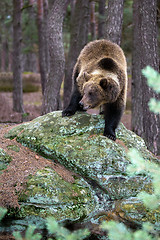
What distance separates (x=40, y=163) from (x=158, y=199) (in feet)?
11.5

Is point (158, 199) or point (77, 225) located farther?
point (77, 225)

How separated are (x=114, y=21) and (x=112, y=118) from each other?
4.00 m

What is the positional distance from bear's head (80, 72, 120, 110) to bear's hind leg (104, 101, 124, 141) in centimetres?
28

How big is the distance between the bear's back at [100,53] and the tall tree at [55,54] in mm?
2744

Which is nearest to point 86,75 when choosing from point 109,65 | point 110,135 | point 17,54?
point 109,65

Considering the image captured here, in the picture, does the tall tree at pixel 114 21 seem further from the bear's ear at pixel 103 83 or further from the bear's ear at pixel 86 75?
the bear's ear at pixel 103 83

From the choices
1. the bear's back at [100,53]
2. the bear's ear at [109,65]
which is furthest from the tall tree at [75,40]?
the bear's ear at [109,65]

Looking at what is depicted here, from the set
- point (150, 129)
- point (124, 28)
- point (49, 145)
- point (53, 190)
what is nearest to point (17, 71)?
point (124, 28)

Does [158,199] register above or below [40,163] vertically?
above

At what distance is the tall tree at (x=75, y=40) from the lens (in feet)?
40.4

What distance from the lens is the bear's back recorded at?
6.52 m

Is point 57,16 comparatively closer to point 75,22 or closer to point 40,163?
point 75,22

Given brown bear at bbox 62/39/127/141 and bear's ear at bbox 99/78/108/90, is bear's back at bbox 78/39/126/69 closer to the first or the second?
brown bear at bbox 62/39/127/141

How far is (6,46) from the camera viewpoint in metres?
38.8
